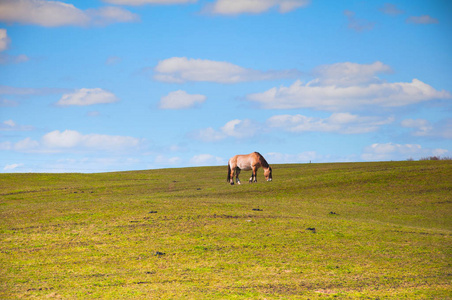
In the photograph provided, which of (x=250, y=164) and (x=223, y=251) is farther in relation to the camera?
(x=250, y=164)

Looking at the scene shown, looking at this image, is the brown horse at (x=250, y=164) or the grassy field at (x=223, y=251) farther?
the brown horse at (x=250, y=164)

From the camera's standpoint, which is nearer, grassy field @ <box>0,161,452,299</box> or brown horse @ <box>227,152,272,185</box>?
grassy field @ <box>0,161,452,299</box>

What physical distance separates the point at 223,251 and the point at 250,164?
2746cm

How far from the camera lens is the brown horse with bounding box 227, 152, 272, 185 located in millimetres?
41816

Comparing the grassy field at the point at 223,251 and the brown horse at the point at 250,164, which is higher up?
the brown horse at the point at 250,164

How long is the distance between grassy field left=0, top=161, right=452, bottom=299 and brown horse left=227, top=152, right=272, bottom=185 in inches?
531

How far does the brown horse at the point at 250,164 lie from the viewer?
41.8m

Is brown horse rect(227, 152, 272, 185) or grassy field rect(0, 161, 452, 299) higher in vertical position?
brown horse rect(227, 152, 272, 185)

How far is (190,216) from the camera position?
827 inches

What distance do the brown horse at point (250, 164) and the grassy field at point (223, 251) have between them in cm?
1350

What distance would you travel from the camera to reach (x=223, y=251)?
603 inches

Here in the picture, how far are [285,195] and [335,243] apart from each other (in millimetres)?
16222

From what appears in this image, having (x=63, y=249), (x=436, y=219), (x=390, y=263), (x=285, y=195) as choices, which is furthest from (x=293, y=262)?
(x=285, y=195)

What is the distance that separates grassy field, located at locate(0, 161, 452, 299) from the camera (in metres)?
11.7
